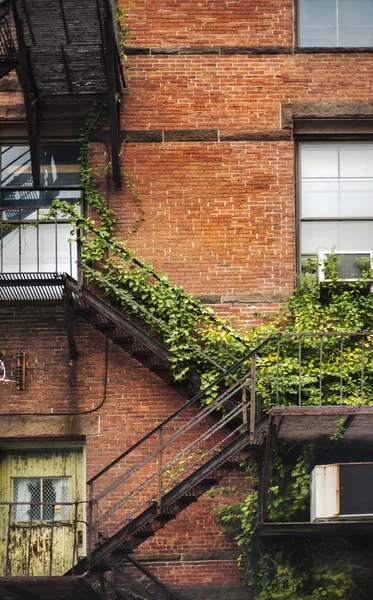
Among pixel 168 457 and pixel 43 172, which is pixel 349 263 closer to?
pixel 168 457

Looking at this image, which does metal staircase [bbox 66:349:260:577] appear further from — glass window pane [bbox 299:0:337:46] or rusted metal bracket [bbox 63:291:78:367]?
glass window pane [bbox 299:0:337:46]

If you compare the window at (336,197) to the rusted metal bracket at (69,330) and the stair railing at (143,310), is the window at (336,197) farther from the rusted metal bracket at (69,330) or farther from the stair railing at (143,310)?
the rusted metal bracket at (69,330)

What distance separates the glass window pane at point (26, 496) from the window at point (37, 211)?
2.88 meters

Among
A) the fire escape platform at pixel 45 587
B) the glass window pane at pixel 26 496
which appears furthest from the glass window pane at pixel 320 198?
the fire escape platform at pixel 45 587

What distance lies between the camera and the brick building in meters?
15.0

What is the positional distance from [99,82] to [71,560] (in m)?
6.45

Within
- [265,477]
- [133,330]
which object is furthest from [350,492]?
[133,330]

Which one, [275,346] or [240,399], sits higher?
[275,346]

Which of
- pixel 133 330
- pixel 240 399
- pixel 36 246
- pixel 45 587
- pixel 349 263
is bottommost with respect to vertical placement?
pixel 45 587

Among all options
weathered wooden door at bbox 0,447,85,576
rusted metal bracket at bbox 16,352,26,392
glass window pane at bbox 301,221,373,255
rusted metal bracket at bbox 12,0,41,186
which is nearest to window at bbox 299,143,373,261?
glass window pane at bbox 301,221,373,255

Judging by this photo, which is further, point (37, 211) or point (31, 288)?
point (37, 211)

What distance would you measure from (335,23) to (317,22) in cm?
27

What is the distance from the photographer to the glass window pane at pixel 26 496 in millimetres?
15383

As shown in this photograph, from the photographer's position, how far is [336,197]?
16.3 meters
